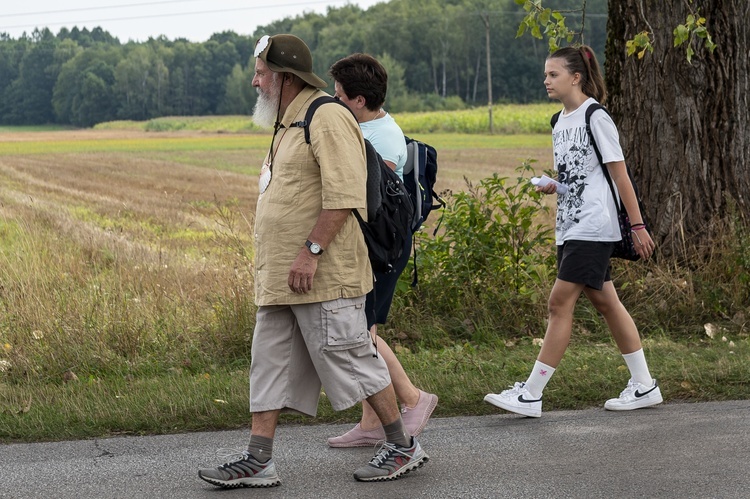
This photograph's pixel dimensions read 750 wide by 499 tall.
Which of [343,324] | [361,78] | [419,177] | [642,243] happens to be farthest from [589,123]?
[343,324]

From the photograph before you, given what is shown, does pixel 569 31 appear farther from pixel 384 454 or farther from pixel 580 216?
pixel 384 454

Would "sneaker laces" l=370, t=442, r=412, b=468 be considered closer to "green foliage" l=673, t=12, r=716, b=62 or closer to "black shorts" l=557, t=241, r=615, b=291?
"black shorts" l=557, t=241, r=615, b=291

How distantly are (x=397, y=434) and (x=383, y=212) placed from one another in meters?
0.93

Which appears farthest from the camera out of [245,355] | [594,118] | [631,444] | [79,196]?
[79,196]

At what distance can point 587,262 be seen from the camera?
505 centimetres

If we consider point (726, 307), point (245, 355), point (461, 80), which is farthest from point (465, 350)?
point (461, 80)

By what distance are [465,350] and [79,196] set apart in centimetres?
1709

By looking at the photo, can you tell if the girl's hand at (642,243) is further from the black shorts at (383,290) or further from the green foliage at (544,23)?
the green foliage at (544,23)

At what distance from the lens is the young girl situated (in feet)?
16.5

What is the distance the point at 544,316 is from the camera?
7.16 metres

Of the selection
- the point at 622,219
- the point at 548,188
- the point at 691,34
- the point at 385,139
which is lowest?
the point at 622,219

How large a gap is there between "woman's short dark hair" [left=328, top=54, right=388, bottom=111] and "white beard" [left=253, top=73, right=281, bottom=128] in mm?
474

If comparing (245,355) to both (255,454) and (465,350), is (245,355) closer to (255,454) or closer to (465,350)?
(465,350)

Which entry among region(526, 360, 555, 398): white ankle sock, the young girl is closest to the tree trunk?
the young girl
